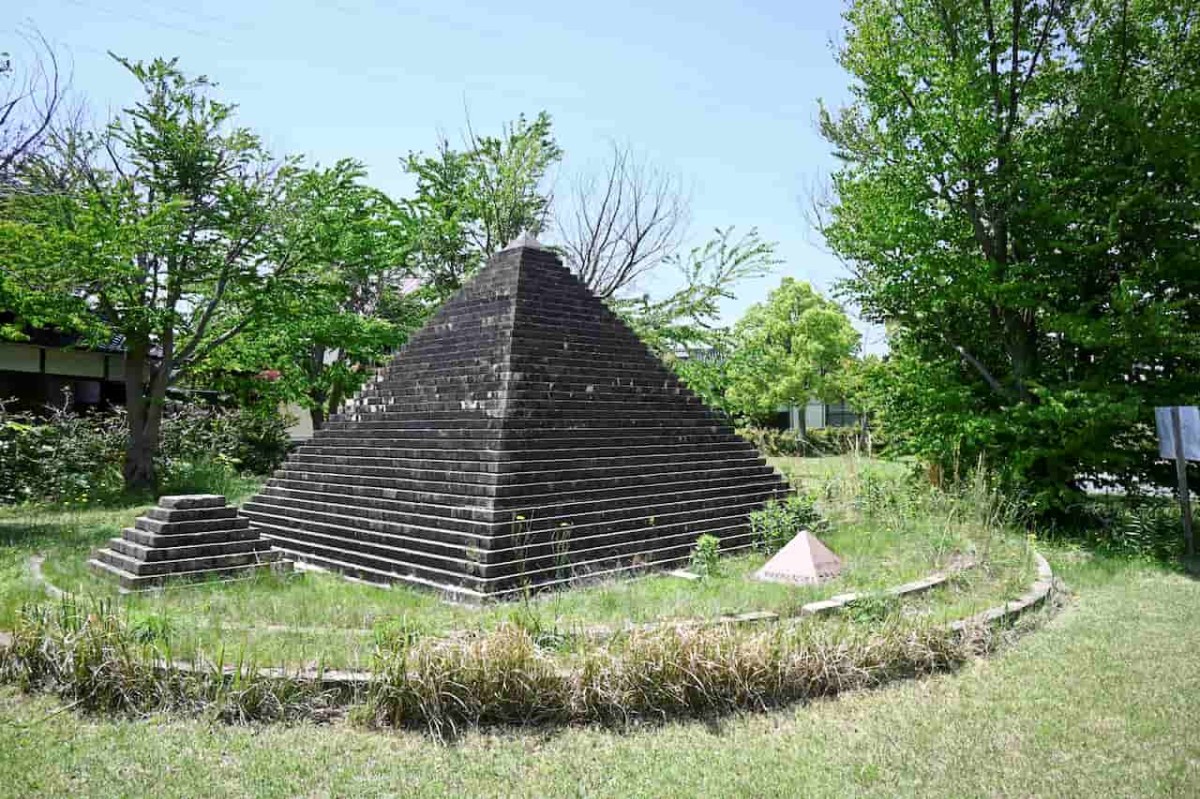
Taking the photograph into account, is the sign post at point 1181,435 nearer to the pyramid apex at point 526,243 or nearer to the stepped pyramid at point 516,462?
the stepped pyramid at point 516,462

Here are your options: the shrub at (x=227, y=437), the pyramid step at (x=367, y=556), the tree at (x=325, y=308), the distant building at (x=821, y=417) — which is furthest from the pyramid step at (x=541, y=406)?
the distant building at (x=821, y=417)

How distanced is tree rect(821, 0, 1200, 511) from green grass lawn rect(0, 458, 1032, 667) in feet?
7.84

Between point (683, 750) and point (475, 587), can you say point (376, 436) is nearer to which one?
point (475, 587)

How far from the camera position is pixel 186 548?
27.4 ft

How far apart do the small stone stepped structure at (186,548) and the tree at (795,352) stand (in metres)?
25.9

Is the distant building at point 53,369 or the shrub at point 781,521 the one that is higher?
the distant building at point 53,369

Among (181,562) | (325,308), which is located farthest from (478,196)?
(181,562)

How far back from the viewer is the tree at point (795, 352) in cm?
3372

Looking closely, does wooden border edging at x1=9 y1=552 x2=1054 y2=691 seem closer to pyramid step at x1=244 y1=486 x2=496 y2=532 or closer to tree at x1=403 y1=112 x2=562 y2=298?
pyramid step at x1=244 y1=486 x2=496 y2=532

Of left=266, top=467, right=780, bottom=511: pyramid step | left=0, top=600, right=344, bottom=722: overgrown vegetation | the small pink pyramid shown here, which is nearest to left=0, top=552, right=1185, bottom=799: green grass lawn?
left=0, top=600, right=344, bottom=722: overgrown vegetation

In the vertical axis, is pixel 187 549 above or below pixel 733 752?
above

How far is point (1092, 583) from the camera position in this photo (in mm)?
8898

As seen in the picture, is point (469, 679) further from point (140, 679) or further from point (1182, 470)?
point (1182, 470)

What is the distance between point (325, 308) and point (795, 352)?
21867mm
